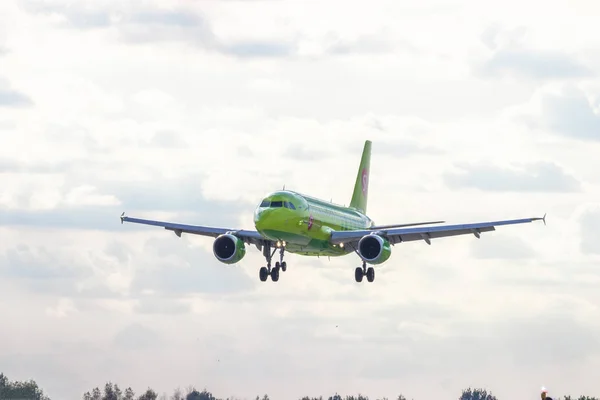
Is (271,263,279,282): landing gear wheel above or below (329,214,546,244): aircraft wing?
below

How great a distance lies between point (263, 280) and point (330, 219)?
813cm

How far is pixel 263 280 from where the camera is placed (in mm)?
127125

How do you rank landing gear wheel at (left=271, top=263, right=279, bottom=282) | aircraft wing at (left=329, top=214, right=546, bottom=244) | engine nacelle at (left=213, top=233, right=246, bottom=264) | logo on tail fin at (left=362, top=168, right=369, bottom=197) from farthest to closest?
logo on tail fin at (left=362, top=168, right=369, bottom=197), landing gear wheel at (left=271, top=263, right=279, bottom=282), engine nacelle at (left=213, top=233, right=246, bottom=264), aircraft wing at (left=329, top=214, right=546, bottom=244)

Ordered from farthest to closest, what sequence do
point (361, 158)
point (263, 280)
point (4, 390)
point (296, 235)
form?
1. point (361, 158)
2. point (4, 390)
3. point (263, 280)
4. point (296, 235)

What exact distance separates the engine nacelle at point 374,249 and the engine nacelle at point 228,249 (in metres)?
10.4

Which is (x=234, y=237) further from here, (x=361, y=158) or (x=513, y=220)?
(x=361, y=158)

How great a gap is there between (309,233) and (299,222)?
7.77 feet

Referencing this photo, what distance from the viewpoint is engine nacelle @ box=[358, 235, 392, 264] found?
123250 millimetres

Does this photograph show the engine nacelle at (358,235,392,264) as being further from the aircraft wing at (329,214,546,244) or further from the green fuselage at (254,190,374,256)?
the green fuselage at (254,190,374,256)

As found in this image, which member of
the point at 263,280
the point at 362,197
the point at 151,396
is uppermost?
the point at 362,197

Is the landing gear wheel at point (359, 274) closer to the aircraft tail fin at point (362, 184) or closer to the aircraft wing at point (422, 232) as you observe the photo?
the aircraft wing at point (422, 232)

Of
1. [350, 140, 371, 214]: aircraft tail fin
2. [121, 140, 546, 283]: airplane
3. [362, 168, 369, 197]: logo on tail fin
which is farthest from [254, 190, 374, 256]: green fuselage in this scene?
[362, 168, 369, 197]: logo on tail fin

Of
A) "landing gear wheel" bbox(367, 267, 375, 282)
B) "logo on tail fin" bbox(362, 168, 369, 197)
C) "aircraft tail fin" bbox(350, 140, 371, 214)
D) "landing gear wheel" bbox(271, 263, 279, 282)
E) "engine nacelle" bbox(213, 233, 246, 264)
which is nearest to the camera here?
"engine nacelle" bbox(213, 233, 246, 264)

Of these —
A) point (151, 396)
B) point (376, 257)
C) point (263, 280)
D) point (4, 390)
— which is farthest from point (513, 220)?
point (4, 390)
